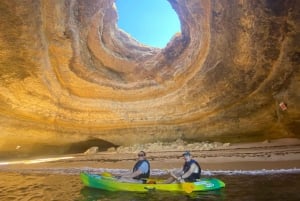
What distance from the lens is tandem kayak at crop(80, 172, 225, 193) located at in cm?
993

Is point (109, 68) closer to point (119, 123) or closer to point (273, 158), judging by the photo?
point (119, 123)

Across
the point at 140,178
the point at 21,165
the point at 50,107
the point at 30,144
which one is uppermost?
the point at 50,107

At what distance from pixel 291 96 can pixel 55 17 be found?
9052 millimetres

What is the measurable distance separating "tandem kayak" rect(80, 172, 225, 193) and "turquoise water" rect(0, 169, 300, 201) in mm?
190

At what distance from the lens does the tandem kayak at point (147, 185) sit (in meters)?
9.93

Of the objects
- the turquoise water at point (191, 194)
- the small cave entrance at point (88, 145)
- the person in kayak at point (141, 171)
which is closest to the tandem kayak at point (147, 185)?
the turquoise water at point (191, 194)

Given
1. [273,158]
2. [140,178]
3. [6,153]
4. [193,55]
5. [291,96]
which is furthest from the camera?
[6,153]

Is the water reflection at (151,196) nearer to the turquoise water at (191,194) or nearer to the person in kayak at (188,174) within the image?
the turquoise water at (191,194)

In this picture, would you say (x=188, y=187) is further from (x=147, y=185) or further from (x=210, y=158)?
(x=210, y=158)

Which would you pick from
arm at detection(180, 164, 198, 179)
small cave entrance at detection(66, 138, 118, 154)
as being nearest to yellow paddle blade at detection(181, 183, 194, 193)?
arm at detection(180, 164, 198, 179)

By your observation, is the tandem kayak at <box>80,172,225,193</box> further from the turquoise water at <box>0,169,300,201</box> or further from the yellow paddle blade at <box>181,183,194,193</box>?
the turquoise water at <box>0,169,300,201</box>

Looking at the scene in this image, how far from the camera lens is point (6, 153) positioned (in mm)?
18203

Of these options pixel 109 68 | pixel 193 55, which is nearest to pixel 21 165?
pixel 109 68

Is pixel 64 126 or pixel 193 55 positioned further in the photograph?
pixel 64 126
